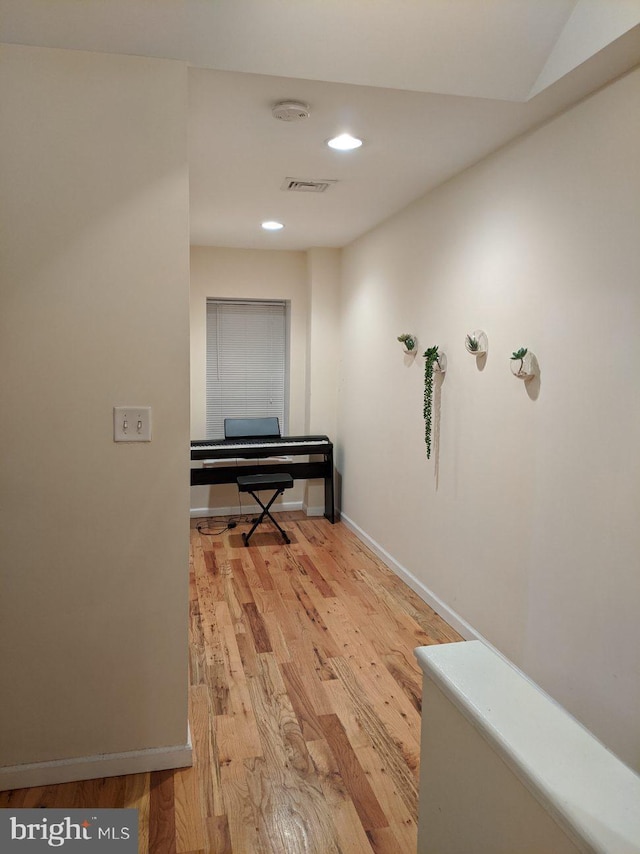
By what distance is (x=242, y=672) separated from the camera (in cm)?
282

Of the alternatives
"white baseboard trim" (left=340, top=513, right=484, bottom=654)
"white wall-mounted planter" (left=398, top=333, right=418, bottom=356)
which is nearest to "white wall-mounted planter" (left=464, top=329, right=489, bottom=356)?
"white wall-mounted planter" (left=398, top=333, right=418, bottom=356)

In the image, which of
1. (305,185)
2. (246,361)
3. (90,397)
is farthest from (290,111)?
(246,361)

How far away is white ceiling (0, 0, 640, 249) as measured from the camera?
180 centimetres

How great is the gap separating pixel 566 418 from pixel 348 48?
1.49 metres

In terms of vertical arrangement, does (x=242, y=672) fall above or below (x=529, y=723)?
below

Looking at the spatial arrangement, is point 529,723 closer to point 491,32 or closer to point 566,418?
point 566,418

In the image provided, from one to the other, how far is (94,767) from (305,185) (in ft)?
9.28

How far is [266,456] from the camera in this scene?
195 inches

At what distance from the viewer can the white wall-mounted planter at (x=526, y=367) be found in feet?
8.41

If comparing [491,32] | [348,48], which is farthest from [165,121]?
[491,32]

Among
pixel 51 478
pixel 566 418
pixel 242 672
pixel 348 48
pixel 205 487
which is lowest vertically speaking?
pixel 242 672

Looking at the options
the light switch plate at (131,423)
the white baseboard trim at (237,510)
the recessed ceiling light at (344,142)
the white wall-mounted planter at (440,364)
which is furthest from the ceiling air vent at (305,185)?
the white baseboard trim at (237,510)

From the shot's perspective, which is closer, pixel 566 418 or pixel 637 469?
pixel 637 469
